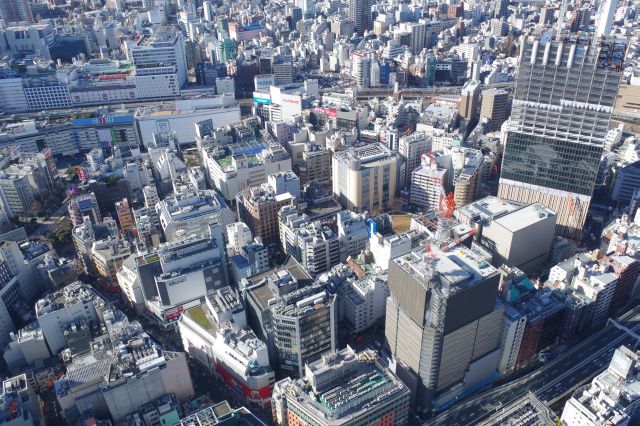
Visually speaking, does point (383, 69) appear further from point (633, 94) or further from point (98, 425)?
point (98, 425)

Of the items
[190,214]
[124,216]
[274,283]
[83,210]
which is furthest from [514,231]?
[83,210]

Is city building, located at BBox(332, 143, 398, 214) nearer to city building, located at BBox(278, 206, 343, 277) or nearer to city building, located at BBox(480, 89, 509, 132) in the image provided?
city building, located at BBox(278, 206, 343, 277)

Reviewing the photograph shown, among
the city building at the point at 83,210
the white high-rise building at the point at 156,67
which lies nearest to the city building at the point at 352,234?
the city building at the point at 83,210

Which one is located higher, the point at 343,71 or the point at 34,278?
the point at 343,71

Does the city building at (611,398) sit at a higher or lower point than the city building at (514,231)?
lower

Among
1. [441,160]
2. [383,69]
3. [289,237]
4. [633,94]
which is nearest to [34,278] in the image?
[289,237]

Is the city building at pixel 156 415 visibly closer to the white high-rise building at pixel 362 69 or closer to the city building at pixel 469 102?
the city building at pixel 469 102
